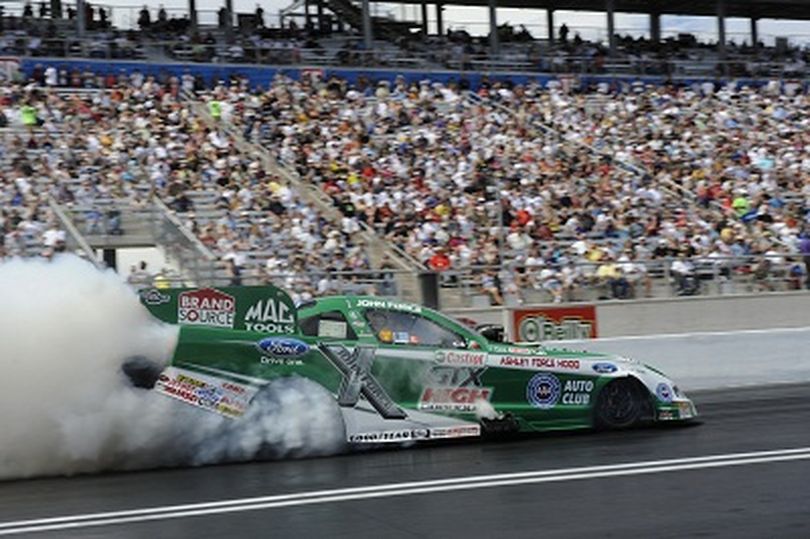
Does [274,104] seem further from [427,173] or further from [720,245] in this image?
[720,245]

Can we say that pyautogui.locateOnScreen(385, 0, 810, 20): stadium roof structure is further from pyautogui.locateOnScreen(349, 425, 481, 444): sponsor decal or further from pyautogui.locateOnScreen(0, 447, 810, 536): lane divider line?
pyautogui.locateOnScreen(0, 447, 810, 536): lane divider line

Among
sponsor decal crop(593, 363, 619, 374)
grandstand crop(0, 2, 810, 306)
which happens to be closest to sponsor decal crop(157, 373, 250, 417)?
sponsor decal crop(593, 363, 619, 374)

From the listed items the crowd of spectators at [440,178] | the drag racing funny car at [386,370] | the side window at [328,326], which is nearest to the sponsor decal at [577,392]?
the drag racing funny car at [386,370]

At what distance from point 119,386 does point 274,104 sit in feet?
60.2

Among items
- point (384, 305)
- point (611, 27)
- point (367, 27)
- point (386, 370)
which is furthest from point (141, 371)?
point (611, 27)

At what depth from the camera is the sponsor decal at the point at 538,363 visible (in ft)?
37.6

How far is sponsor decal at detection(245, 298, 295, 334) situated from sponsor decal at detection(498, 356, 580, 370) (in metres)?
2.02

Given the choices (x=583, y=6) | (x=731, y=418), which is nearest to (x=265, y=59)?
(x=583, y=6)

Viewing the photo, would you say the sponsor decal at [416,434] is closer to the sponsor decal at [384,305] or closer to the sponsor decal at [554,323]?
the sponsor decal at [384,305]

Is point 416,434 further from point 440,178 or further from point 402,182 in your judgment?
point 440,178

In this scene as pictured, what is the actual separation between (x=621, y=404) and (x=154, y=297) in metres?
4.60

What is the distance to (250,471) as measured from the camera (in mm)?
10008

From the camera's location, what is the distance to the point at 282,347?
1073 centimetres

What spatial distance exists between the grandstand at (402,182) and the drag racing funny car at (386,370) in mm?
5452
